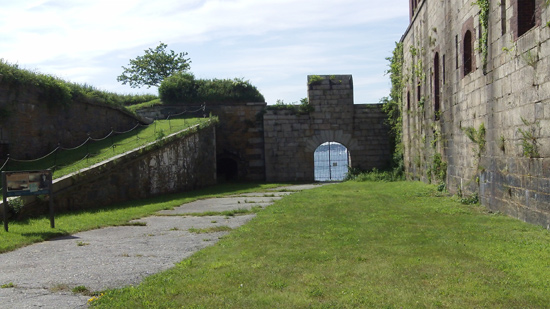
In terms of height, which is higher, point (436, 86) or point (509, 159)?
point (436, 86)

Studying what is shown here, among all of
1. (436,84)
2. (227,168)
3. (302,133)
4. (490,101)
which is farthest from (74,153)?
(490,101)

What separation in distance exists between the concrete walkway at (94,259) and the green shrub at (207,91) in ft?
52.4

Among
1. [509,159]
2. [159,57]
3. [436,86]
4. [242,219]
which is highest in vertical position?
[159,57]

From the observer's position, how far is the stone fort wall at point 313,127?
83.5 feet

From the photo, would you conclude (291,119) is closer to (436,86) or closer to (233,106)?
(233,106)

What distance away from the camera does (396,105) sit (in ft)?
80.6

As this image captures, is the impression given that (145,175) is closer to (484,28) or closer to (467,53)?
(467,53)

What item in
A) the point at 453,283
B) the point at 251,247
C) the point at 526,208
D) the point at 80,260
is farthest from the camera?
the point at 526,208

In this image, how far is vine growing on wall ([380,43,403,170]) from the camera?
22.8m

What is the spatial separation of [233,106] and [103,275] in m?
20.3

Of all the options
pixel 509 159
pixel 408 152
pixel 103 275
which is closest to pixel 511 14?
pixel 509 159

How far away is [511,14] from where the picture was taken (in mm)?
9492

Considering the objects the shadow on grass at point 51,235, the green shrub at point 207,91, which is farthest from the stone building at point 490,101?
the green shrub at point 207,91

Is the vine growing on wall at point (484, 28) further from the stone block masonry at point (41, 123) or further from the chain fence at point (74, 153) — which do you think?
the stone block masonry at point (41, 123)
